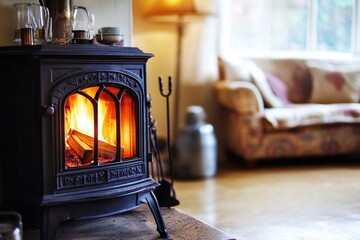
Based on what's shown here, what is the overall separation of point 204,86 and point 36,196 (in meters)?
2.71

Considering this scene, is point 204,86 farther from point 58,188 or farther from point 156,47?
Answer: point 58,188

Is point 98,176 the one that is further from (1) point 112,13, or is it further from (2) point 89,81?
(1) point 112,13

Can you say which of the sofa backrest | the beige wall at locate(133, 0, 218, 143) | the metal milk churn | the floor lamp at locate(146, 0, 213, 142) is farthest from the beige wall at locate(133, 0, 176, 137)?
the sofa backrest

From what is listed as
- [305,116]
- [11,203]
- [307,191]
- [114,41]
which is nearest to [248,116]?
[305,116]

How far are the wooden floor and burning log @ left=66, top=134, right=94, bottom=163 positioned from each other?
0.83m

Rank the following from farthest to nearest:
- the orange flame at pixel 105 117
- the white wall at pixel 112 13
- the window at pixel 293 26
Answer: the window at pixel 293 26
the white wall at pixel 112 13
the orange flame at pixel 105 117

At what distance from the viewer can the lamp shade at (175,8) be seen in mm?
4062

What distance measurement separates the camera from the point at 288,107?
4418mm

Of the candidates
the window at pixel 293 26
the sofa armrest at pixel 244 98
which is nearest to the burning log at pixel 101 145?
the sofa armrest at pixel 244 98

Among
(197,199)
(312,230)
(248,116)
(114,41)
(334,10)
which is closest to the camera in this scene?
(114,41)

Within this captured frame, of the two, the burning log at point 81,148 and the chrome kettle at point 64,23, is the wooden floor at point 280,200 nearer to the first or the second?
the burning log at point 81,148

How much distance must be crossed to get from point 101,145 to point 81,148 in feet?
0.30

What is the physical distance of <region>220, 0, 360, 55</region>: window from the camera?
488 centimetres

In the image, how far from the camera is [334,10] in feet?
16.8
